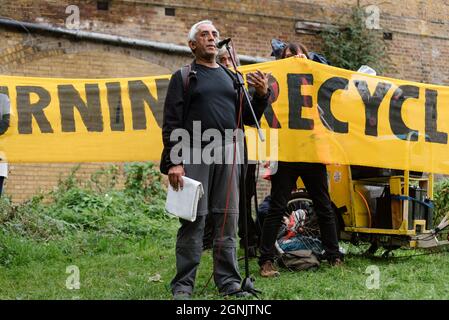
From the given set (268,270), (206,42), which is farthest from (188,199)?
(268,270)

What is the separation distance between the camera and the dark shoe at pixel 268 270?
234 inches

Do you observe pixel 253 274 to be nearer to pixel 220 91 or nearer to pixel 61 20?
pixel 220 91

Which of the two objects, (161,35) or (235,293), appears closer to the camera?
(235,293)

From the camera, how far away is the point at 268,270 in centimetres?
600

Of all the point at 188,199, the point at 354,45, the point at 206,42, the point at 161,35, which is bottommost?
the point at 188,199

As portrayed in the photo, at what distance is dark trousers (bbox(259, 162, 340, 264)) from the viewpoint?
20.2ft

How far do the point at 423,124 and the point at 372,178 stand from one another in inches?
31.0

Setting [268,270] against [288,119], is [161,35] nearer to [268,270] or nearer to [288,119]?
[288,119]

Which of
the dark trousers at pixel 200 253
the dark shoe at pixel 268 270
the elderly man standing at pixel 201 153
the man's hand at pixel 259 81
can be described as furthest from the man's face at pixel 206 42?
the dark shoe at pixel 268 270

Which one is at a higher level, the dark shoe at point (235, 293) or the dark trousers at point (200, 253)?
the dark trousers at point (200, 253)

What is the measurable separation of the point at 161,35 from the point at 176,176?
27.9 ft

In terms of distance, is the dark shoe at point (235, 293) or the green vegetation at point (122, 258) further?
the green vegetation at point (122, 258)

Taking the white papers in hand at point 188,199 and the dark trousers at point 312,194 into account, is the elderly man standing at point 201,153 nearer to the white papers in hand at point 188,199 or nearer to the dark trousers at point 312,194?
the white papers in hand at point 188,199
